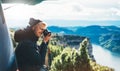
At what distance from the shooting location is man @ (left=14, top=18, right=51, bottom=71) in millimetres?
1438

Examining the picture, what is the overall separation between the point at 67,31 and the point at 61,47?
0.16 meters

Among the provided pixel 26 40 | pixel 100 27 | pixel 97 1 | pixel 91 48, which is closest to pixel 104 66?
pixel 91 48

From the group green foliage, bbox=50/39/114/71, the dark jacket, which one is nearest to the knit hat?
the dark jacket

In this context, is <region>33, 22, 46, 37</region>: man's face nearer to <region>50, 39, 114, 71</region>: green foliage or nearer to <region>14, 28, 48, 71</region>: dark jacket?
<region>14, 28, 48, 71</region>: dark jacket

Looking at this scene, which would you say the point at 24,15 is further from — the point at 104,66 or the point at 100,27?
the point at 104,66

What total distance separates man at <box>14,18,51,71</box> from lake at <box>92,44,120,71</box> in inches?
17.1

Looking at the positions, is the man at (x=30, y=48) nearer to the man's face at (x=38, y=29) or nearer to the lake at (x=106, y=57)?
the man's face at (x=38, y=29)

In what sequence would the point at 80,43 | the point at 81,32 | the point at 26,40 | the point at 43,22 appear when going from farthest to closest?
the point at 80,43, the point at 81,32, the point at 43,22, the point at 26,40

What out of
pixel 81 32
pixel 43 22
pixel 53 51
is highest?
pixel 43 22

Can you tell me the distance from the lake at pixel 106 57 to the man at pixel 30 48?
435mm

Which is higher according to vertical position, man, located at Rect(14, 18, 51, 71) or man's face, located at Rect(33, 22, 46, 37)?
man's face, located at Rect(33, 22, 46, 37)

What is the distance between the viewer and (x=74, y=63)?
210cm

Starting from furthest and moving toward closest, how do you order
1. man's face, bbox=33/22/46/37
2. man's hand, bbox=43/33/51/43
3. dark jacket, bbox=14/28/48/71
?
1. man's hand, bbox=43/33/51/43
2. man's face, bbox=33/22/46/37
3. dark jacket, bbox=14/28/48/71

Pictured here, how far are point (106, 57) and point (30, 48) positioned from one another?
72 centimetres
